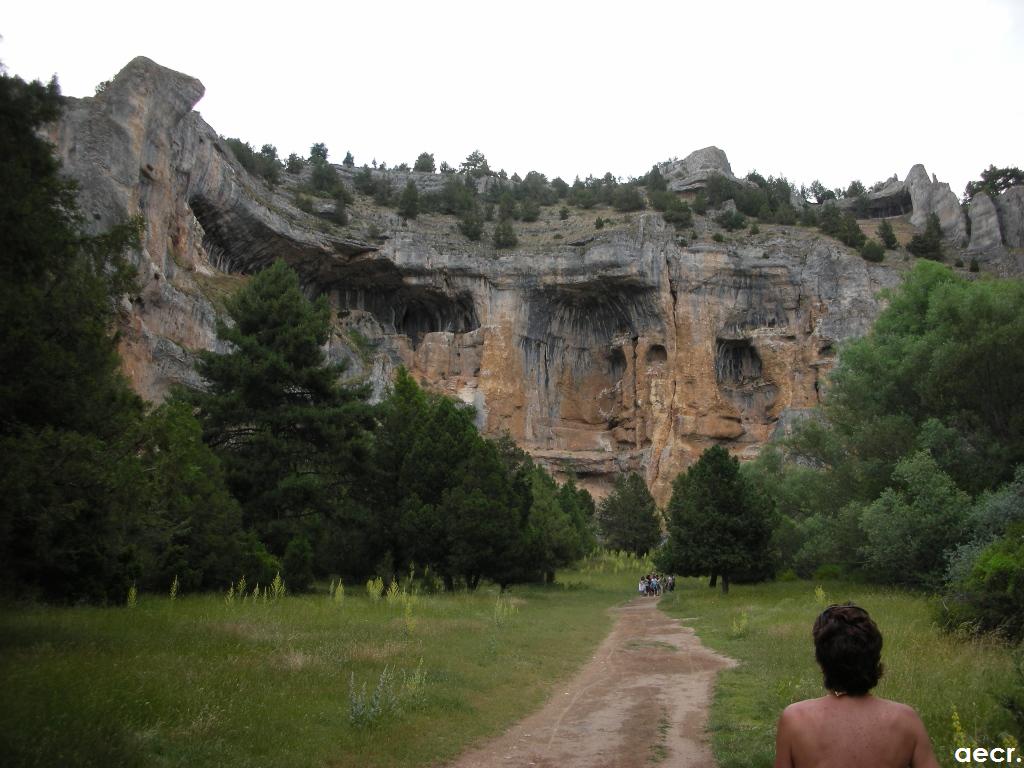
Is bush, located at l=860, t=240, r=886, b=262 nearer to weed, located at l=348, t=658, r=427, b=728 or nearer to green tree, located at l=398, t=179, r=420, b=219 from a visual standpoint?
green tree, located at l=398, t=179, r=420, b=219

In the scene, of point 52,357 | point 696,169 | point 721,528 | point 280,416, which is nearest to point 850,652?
point 52,357

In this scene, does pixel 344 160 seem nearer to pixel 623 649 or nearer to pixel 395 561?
pixel 395 561

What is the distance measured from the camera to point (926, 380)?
21.5 metres

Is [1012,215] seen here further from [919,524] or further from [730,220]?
[919,524]

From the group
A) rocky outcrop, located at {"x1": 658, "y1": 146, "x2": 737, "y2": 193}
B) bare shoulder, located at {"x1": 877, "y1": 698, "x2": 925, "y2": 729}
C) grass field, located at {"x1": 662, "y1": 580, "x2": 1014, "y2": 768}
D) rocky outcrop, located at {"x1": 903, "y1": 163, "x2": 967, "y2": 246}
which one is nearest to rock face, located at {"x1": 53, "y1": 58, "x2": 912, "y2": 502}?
rocky outcrop, located at {"x1": 903, "y1": 163, "x2": 967, "y2": 246}

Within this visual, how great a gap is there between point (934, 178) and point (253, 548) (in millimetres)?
82938

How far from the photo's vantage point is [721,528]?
2717 centimetres

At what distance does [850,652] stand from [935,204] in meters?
85.4

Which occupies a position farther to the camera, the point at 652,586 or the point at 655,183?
the point at 655,183

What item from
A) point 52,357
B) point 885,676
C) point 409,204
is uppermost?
point 409,204

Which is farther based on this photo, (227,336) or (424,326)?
(424,326)

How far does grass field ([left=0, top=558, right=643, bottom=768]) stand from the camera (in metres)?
5.68

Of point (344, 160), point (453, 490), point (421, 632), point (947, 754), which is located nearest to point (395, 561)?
point (453, 490)

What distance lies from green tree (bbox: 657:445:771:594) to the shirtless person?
82.4 feet
